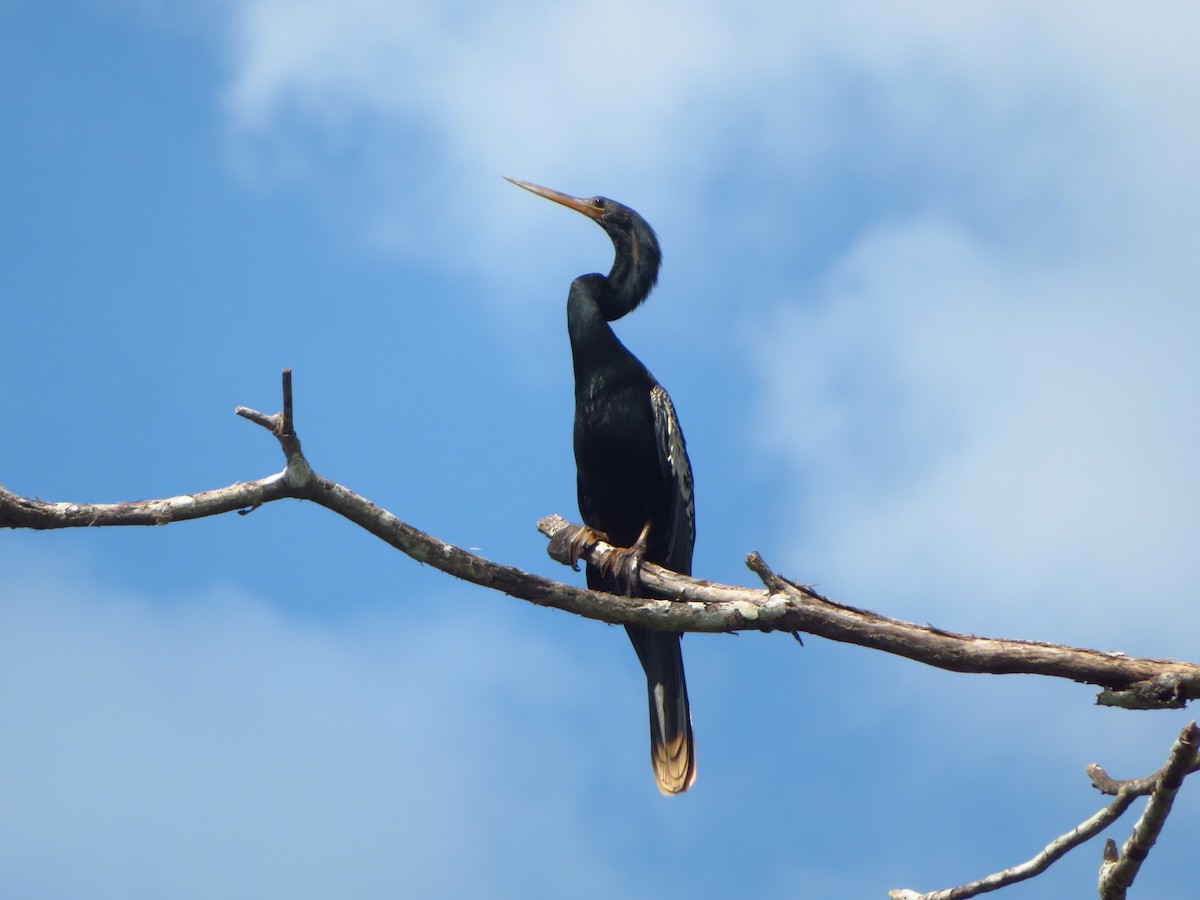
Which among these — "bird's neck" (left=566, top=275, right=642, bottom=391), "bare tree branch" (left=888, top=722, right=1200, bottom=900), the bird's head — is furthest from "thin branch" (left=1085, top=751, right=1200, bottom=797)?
the bird's head

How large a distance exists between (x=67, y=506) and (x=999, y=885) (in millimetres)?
2883

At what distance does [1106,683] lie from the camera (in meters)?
3.71

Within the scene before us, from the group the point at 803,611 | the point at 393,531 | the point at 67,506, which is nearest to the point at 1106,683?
the point at 803,611

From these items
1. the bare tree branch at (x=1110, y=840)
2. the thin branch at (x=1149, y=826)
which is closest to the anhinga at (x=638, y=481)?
the bare tree branch at (x=1110, y=840)

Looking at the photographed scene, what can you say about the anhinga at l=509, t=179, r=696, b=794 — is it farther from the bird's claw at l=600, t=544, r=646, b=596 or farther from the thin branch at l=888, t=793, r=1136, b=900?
the thin branch at l=888, t=793, r=1136, b=900

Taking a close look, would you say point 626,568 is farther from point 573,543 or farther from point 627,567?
point 573,543

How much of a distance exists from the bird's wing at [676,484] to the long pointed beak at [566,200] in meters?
1.17

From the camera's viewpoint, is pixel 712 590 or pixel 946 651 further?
pixel 712 590

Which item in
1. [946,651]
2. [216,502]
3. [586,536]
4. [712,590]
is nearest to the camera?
[216,502]

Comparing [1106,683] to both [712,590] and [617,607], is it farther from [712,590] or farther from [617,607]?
[617,607]

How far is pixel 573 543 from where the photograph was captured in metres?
5.12

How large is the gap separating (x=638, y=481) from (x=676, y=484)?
0.54ft

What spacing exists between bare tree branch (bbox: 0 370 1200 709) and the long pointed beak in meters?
2.69

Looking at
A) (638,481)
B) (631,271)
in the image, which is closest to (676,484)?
(638,481)
